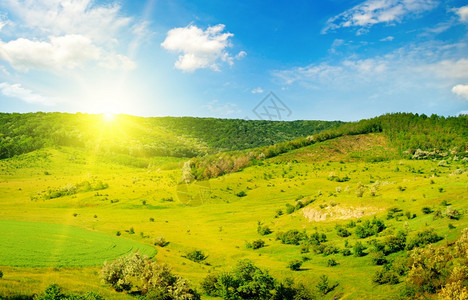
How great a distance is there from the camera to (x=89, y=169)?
168375 millimetres

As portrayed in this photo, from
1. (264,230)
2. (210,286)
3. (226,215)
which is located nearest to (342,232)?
(264,230)

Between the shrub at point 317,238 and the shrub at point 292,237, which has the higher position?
the shrub at point 317,238

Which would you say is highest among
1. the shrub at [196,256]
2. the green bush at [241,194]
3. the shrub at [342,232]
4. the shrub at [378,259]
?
the shrub at [378,259]

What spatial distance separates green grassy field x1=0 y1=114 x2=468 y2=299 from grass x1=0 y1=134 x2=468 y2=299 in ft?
0.95

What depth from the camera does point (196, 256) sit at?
47.8m

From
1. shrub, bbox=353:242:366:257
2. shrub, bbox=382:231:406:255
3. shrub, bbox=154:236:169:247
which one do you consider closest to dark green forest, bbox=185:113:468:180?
shrub, bbox=154:236:169:247

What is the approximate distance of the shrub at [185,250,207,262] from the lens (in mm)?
47438

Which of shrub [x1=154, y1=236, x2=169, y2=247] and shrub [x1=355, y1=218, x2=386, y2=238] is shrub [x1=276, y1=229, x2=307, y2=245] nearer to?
shrub [x1=355, y1=218, x2=386, y2=238]

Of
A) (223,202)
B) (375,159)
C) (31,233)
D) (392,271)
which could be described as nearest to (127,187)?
(223,202)

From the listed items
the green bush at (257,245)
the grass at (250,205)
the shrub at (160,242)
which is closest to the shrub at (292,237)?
the grass at (250,205)

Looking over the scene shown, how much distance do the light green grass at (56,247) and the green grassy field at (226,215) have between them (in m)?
0.15

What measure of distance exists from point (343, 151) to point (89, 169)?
151m

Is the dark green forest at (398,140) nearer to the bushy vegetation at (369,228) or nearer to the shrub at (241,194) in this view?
the shrub at (241,194)

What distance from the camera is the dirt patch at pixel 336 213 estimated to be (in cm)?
4993
